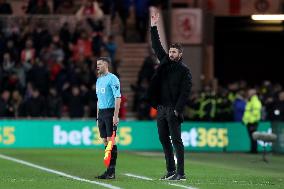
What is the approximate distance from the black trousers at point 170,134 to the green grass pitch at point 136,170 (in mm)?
397

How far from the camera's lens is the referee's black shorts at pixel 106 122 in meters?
17.4

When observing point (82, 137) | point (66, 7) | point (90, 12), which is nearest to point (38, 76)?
point (82, 137)

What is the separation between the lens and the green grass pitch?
52.7ft

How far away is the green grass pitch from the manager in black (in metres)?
0.71

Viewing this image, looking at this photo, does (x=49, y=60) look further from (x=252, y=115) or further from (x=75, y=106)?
(x=252, y=115)

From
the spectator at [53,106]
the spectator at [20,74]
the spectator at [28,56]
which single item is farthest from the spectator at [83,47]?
the spectator at [53,106]

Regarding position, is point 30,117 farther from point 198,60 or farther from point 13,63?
point 198,60

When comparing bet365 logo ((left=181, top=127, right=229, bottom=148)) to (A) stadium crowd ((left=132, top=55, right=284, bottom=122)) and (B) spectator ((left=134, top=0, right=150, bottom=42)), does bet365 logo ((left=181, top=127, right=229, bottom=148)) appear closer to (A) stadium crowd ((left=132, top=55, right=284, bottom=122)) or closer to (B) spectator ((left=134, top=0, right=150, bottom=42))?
(A) stadium crowd ((left=132, top=55, right=284, bottom=122))

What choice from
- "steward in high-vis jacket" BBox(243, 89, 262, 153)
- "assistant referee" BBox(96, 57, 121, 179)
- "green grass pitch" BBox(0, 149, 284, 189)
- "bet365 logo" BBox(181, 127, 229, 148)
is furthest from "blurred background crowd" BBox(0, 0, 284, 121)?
"assistant referee" BBox(96, 57, 121, 179)

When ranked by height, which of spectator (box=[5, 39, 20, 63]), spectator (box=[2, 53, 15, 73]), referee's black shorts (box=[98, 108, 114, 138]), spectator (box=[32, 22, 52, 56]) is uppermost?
spectator (box=[32, 22, 52, 56])

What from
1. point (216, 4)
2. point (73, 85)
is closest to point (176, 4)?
point (216, 4)

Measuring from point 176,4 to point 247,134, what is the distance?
1140cm

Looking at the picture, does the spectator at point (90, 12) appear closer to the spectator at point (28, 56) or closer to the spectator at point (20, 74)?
the spectator at point (28, 56)

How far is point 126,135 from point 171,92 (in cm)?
1446
